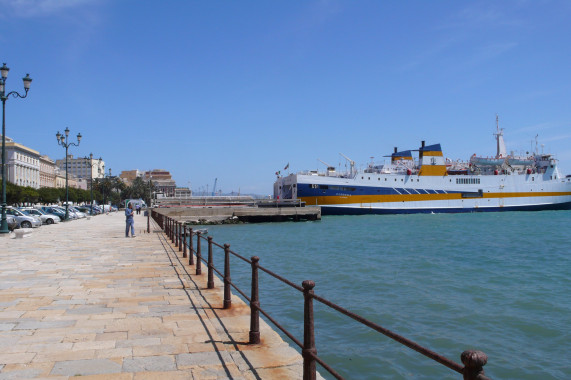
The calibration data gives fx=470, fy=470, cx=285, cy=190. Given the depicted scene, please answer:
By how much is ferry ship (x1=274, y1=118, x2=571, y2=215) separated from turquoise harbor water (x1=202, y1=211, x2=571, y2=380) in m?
34.7

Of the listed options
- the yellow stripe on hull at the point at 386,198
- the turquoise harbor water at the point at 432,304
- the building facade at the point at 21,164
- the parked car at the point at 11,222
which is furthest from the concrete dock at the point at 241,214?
the building facade at the point at 21,164

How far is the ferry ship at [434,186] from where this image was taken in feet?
197

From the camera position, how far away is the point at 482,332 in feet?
31.6

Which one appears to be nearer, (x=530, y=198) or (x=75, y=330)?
(x=75, y=330)

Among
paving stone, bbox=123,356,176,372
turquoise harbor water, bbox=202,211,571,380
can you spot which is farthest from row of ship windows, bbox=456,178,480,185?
paving stone, bbox=123,356,176,372

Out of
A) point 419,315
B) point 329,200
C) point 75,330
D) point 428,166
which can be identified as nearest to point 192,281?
point 75,330

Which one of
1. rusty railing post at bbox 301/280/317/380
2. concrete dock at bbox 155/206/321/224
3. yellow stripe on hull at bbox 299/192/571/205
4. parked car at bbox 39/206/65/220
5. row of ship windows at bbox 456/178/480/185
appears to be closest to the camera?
rusty railing post at bbox 301/280/317/380

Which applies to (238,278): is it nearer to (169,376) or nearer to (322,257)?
(322,257)

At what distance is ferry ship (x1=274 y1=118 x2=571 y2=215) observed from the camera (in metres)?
59.9

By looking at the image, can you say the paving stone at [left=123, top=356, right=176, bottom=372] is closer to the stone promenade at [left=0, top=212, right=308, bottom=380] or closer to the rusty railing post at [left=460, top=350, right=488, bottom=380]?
the stone promenade at [left=0, top=212, right=308, bottom=380]

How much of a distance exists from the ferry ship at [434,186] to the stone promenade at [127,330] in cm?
4963

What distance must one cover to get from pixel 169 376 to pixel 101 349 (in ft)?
4.17

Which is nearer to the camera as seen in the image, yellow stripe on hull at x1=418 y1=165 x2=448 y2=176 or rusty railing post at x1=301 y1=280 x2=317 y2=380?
rusty railing post at x1=301 y1=280 x2=317 y2=380

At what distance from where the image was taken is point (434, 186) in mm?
62969
